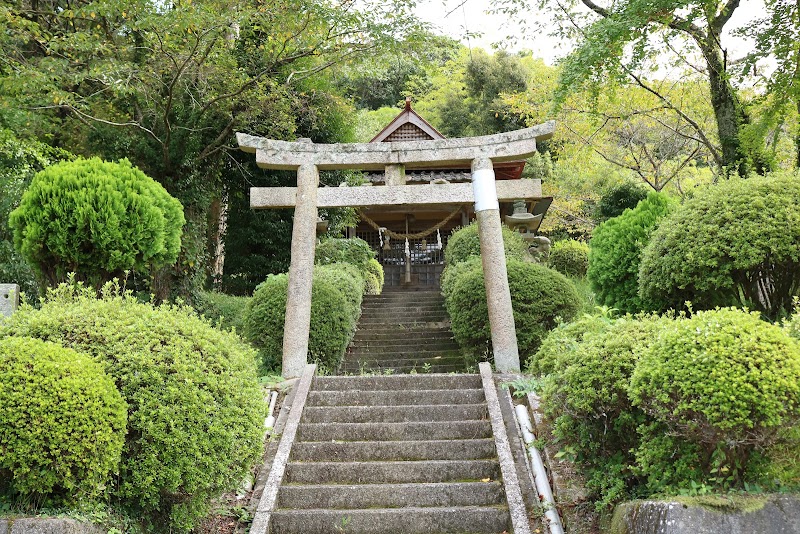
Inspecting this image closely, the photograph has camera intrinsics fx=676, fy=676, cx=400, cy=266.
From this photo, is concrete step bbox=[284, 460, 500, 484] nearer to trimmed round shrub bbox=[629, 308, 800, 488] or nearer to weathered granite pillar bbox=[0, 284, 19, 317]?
trimmed round shrub bbox=[629, 308, 800, 488]

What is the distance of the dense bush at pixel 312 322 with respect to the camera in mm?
10617

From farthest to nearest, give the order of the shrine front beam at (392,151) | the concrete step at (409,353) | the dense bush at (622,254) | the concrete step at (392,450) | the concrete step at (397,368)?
the concrete step at (409,353), the concrete step at (397,368), the dense bush at (622,254), the shrine front beam at (392,151), the concrete step at (392,450)

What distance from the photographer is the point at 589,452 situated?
217 inches

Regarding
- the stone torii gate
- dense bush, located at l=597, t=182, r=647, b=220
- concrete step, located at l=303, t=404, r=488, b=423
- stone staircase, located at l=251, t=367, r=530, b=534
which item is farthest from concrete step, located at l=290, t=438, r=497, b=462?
dense bush, located at l=597, t=182, r=647, b=220

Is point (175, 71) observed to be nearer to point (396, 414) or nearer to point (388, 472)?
point (396, 414)

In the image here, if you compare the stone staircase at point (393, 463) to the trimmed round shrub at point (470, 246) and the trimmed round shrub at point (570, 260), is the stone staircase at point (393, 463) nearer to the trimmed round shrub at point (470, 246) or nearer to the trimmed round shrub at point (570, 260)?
the trimmed round shrub at point (470, 246)

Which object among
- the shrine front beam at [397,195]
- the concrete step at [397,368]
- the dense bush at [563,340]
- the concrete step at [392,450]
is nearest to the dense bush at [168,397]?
the concrete step at [392,450]

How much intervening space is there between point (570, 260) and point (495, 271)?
11458mm

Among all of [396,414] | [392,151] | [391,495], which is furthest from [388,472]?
[392,151]

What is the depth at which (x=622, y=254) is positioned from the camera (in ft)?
37.6

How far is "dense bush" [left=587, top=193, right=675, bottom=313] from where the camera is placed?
11.3 metres

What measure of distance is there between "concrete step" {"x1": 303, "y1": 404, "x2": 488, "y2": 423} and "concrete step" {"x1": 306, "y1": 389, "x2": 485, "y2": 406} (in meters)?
0.27

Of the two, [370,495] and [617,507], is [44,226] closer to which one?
[370,495]

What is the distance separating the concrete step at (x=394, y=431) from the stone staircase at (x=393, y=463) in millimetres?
11
